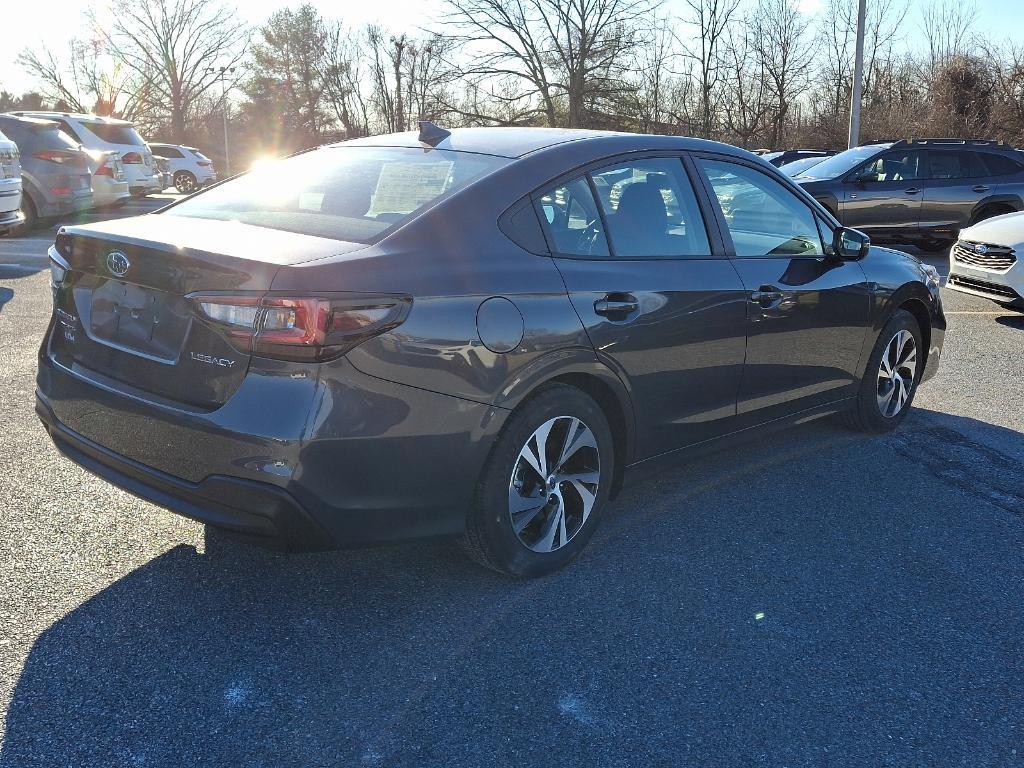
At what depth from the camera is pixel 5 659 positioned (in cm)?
279

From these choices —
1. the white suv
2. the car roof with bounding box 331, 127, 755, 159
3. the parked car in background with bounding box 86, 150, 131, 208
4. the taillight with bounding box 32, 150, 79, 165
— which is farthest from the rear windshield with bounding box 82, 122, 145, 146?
the car roof with bounding box 331, 127, 755, 159

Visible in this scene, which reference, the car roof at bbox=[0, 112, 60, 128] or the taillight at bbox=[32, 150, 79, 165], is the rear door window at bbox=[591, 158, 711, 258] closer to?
the taillight at bbox=[32, 150, 79, 165]

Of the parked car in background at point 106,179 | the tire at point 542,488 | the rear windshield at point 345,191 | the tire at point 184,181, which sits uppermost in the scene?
the tire at point 184,181

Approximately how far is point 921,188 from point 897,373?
10.2 m

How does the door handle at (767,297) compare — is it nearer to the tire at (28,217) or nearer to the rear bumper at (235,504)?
the rear bumper at (235,504)

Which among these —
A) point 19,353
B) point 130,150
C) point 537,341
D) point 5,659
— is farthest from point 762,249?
point 130,150

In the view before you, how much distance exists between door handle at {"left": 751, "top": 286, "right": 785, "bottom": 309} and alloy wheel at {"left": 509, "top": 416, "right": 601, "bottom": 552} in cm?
109

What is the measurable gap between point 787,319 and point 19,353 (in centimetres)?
511

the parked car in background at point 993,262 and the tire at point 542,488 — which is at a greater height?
the parked car in background at point 993,262

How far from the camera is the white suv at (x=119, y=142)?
18375mm

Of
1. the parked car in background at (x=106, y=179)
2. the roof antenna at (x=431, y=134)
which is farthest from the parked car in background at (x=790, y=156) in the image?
the roof antenna at (x=431, y=134)

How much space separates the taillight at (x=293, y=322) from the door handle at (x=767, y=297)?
1952mm

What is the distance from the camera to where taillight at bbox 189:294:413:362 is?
2703mm

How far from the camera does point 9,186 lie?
1015cm
